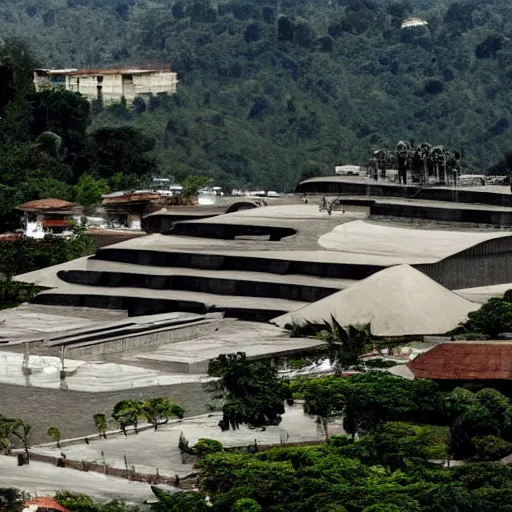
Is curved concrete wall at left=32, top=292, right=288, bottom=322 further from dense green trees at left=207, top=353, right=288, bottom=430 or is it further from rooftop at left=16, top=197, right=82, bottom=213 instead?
rooftop at left=16, top=197, right=82, bottom=213

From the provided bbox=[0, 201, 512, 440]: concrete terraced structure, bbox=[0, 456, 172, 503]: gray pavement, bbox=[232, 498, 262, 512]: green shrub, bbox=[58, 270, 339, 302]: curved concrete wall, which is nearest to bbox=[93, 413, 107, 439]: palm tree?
bbox=[0, 201, 512, 440]: concrete terraced structure

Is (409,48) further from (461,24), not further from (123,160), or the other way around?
(123,160)

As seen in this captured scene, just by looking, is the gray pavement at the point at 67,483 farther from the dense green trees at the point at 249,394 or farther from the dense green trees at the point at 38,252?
the dense green trees at the point at 38,252

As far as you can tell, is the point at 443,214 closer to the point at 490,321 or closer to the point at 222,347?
the point at 490,321

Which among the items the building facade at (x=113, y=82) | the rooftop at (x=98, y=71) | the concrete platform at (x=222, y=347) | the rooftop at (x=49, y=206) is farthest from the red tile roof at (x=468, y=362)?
the building facade at (x=113, y=82)

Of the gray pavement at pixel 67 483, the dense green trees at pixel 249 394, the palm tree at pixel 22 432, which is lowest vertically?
the gray pavement at pixel 67 483

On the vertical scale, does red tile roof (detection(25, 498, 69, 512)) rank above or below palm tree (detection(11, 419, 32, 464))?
below
